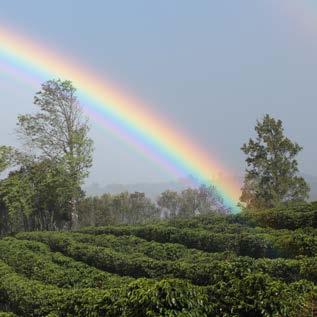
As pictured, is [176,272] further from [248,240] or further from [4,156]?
[4,156]

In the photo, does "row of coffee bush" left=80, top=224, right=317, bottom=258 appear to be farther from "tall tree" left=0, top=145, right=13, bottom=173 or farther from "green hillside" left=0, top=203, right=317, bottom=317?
"tall tree" left=0, top=145, right=13, bottom=173

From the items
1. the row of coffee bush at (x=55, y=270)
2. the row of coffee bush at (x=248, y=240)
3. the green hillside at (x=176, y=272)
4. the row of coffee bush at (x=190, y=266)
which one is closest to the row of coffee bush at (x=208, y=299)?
the green hillside at (x=176, y=272)

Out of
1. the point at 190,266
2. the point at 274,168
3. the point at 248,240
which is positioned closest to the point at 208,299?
the point at 190,266

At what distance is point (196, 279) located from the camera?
14461 mm

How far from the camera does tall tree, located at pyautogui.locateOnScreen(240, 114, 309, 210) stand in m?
42.2

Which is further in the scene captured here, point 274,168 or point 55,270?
point 274,168

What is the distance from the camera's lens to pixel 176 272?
51.8ft

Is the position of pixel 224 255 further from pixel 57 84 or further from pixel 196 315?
pixel 57 84

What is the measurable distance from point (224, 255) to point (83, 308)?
377 inches

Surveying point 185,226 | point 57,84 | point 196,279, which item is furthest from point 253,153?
point 196,279

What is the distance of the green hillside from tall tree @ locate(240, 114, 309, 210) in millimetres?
14160

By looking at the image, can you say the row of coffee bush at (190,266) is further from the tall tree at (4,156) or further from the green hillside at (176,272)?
the tall tree at (4,156)

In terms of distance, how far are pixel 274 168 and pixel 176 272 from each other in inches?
1121

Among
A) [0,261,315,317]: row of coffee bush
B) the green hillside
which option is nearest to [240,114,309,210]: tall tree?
the green hillside
